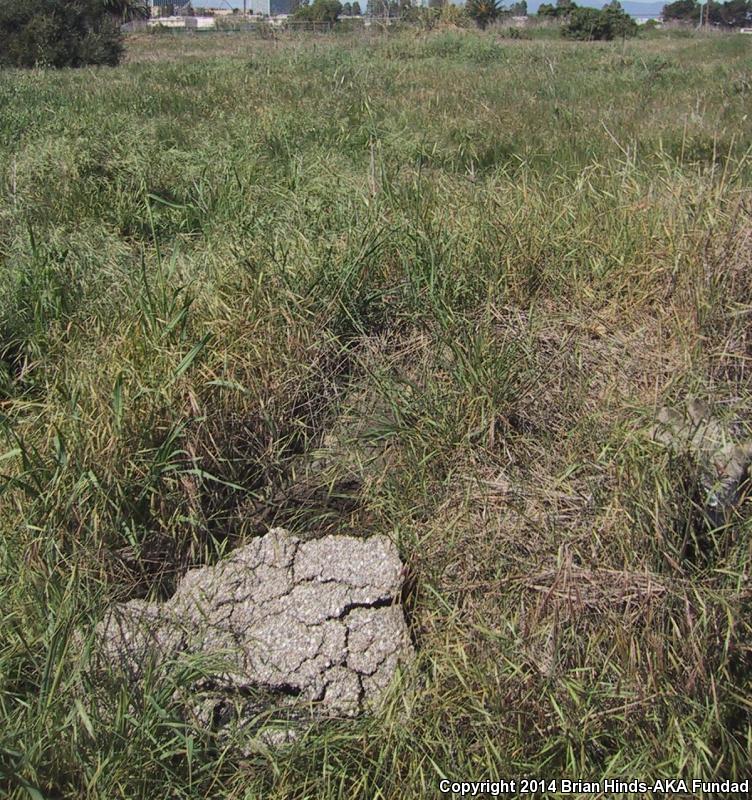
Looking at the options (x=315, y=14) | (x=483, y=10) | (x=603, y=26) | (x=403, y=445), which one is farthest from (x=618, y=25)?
(x=403, y=445)

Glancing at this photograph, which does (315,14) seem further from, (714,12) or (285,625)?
(714,12)

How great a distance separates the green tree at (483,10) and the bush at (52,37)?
60.7ft

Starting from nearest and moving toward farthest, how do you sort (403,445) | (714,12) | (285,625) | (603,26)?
(285,625) < (403,445) < (603,26) < (714,12)

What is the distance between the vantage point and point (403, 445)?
266cm

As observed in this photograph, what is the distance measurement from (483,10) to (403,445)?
37.0 m

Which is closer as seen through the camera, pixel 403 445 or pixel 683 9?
pixel 403 445

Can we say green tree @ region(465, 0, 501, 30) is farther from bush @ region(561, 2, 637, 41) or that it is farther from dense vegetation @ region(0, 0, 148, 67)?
dense vegetation @ region(0, 0, 148, 67)

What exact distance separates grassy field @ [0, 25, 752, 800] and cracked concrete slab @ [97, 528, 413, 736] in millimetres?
89

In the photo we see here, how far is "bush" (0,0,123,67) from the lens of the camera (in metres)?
16.5

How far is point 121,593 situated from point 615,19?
101 ft

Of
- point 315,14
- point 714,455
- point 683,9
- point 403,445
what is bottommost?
point 403,445

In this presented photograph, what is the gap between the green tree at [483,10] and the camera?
33375mm

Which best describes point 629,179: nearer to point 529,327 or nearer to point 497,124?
point 529,327

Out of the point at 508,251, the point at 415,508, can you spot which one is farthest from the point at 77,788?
the point at 508,251
